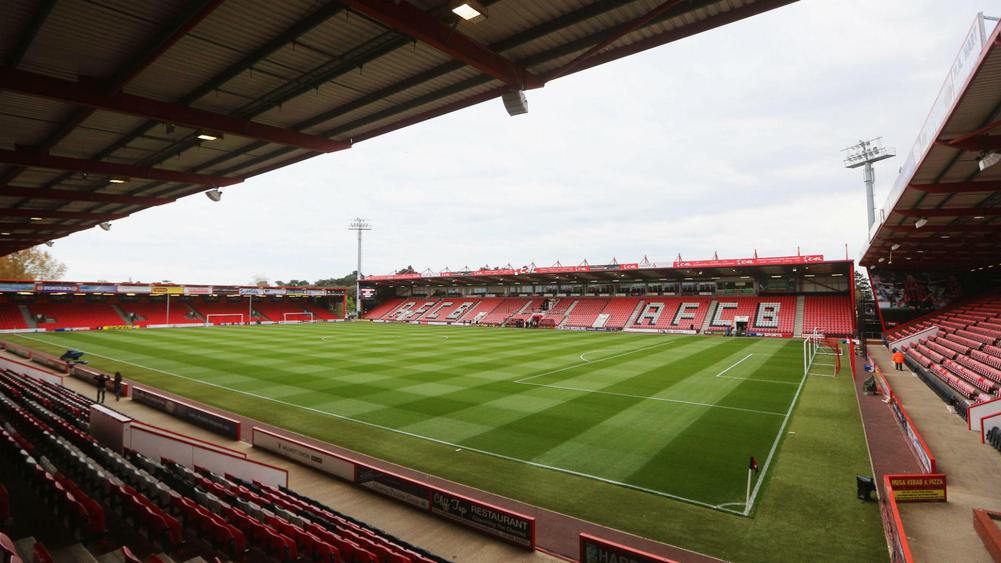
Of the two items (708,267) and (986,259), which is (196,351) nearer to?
(708,267)

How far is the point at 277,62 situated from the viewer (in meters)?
7.12

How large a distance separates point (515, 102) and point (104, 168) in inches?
428

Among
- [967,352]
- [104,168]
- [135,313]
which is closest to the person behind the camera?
[104,168]

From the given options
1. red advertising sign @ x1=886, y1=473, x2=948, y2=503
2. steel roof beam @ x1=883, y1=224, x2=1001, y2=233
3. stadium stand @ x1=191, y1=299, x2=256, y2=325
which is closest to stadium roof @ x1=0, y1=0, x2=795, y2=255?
red advertising sign @ x1=886, y1=473, x2=948, y2=503

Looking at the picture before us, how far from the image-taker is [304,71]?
24.5ft

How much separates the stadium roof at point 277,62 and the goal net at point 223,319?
5535 cm

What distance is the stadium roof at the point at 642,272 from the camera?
141 ft

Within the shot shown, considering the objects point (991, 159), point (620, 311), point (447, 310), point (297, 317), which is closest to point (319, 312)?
point (297, 317)

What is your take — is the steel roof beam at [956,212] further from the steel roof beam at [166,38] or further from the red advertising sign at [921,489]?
the steel roof beam at [166,38]

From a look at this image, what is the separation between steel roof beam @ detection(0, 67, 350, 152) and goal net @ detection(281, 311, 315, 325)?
62456 mm

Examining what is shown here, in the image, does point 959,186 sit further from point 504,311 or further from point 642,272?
point 504,311

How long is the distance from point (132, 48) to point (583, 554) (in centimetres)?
975

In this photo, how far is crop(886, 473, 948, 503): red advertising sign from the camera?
9062mm

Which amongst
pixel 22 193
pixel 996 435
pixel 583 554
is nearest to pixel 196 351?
pixel 22 193
